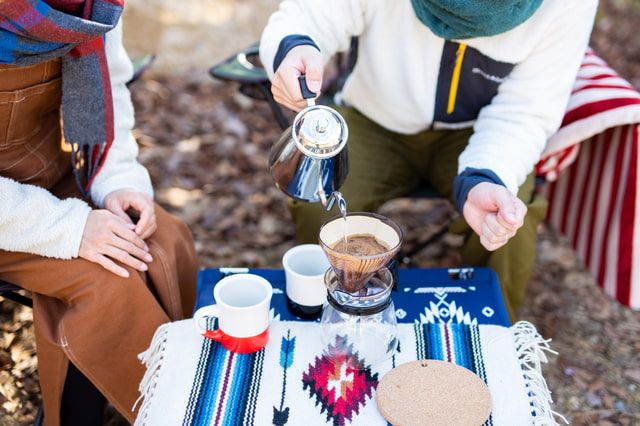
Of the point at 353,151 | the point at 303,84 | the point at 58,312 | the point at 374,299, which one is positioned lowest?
the point at 58,312

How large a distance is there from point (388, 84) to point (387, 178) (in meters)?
0.32

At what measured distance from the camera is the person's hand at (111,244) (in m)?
1.74

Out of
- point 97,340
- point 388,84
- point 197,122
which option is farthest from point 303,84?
point 197,122

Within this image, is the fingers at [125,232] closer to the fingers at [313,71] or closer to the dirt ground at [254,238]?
the fingers at [313,71]

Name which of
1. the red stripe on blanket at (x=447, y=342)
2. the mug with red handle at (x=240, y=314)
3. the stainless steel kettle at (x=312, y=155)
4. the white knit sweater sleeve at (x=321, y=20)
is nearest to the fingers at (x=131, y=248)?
the mug with red handle at (x=240, y=314)

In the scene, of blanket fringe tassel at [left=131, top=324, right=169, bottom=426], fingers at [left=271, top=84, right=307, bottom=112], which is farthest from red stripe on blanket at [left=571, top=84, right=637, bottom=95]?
blanket fringe tassel at [left=131, top=324, right=169, bottom=426]

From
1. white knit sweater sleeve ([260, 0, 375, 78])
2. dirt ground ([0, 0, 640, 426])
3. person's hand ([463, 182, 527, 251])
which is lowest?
dirt ground ([0, 0, 640, 426])

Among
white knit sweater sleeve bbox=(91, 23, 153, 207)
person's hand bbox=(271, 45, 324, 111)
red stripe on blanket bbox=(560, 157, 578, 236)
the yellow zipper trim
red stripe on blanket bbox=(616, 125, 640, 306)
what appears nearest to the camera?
person's hand bbox=(271, 45, 324, 111)

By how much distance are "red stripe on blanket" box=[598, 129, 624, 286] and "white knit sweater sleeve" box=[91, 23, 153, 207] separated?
1.44 meters

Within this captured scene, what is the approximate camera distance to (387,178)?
235 cm

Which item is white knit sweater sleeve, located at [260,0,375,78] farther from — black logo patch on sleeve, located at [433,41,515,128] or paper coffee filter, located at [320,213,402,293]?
paper coffee filter, located at [320,213,402,293]

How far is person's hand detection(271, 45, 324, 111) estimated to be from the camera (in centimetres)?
175

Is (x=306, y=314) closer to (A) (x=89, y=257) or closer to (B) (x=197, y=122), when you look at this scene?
(A) (x=89, y=257)

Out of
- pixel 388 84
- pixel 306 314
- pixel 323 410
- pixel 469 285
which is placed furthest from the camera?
pixel 388 84
